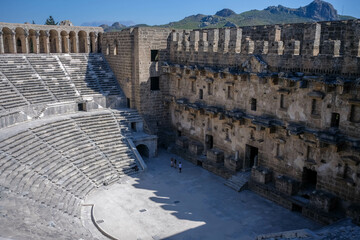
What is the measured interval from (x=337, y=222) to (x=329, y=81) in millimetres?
6200

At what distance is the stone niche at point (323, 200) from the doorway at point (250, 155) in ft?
15.8

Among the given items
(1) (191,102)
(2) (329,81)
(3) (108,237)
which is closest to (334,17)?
(1) (191,102)

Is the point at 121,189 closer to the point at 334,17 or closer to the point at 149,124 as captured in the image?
the point at 149,124

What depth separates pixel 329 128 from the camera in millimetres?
15523

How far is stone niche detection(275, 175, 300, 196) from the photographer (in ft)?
56.1

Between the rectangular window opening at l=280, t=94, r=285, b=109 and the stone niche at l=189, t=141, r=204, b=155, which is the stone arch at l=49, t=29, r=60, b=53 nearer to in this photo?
the stone niche at l=189, t=141, r=204, b=155

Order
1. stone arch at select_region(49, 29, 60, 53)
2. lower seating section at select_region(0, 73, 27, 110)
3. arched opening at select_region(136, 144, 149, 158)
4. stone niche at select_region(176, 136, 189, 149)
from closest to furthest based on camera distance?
lower seating section at select_region(0, 73, 27, 110) < arched opening at select_region(136, 144, 149, 158) < stone niche at select_region(176, 136, 189, 149) < stone arch at select_region(49, 29, 60, 53)

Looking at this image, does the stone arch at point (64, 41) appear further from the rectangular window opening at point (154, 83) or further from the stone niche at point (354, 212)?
the stone niche at point (354, 212)

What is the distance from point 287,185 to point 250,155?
144 inches

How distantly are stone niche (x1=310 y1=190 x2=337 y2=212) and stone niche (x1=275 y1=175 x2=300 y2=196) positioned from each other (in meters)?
1.17

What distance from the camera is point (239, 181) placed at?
19.5 m

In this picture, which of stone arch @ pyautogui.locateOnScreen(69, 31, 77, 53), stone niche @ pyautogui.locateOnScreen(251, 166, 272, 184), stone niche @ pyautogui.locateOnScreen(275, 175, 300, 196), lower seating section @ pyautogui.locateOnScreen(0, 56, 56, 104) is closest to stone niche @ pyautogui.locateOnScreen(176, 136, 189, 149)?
stone niche @ pyautogui.locateOnScreen(251, 166, 272, 184)

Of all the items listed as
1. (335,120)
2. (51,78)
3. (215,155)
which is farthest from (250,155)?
(51,78)

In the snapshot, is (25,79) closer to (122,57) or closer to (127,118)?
(122,57)
